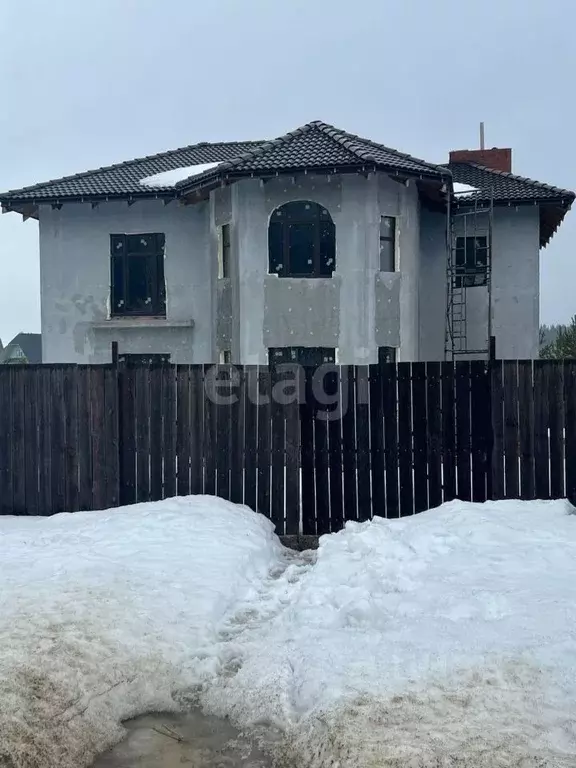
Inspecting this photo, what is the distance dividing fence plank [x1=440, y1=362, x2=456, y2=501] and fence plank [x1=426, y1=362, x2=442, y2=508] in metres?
0.05

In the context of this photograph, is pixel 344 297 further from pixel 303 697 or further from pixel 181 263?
pixel 303 697

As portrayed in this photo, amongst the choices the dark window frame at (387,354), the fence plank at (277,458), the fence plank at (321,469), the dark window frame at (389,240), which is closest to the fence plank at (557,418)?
the fence plank at (321,469)

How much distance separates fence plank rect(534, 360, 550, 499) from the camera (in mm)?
7480

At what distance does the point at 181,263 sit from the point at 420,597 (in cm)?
1485

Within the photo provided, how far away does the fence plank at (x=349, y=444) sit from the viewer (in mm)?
7926

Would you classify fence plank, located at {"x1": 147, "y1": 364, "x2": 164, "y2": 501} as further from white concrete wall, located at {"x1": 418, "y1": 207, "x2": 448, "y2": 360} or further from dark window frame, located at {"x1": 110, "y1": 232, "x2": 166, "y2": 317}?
white concrete wall, located at {"x1": 418, "y1": 207, "x2": 448, "y2": 360}

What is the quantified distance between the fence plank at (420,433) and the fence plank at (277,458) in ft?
5.04

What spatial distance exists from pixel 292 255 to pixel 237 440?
8732 mm

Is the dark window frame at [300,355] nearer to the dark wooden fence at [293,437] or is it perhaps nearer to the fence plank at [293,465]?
the dark wooden fence at [293,437]

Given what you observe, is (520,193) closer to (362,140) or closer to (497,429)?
(362,140)

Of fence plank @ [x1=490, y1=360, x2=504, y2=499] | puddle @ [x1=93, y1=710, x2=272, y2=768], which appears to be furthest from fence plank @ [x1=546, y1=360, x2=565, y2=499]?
puddle @ [x1=93, y1=710, x2=272, y2=768]

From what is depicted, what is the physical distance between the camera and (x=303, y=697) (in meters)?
3.87

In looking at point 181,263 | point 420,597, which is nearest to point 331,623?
point 420,597

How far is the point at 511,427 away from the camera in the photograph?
24.8 ft
